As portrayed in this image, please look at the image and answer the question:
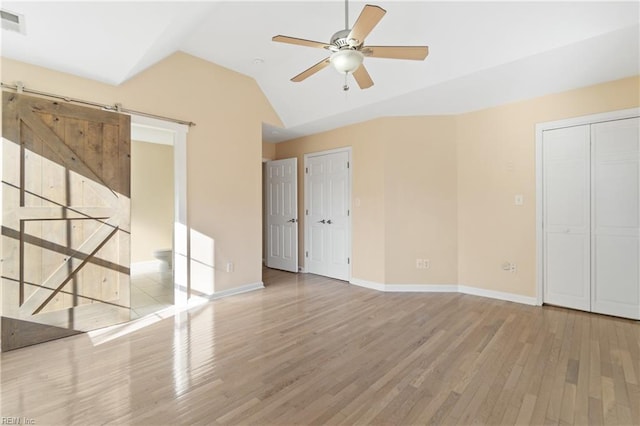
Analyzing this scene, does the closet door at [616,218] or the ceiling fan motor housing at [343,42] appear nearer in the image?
the ceiling fan motor housing at [343,42]

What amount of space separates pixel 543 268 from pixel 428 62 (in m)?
2.82

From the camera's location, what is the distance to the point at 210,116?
3887 mm

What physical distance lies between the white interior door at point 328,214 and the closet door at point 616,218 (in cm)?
303

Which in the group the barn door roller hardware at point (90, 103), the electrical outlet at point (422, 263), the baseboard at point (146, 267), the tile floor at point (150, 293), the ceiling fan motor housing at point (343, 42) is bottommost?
the tile floor at point (150, 293)

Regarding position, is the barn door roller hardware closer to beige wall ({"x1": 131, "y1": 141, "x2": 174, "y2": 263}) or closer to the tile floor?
the tile floor

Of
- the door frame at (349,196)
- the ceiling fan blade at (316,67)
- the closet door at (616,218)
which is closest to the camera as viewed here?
the ceiling fan blade at (316,67)

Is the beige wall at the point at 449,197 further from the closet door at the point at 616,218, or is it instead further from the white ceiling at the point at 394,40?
the closet door at the point at 616,218

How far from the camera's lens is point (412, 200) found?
170 inches

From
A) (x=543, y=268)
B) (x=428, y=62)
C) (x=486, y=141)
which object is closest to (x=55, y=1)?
(x=428, y=62)

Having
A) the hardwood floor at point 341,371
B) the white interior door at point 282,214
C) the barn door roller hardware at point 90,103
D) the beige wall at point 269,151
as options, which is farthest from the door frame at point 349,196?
the barn door roller hardware at point 90,103

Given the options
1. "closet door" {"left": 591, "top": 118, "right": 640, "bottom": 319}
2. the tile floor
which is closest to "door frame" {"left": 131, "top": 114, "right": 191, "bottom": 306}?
the tile floor

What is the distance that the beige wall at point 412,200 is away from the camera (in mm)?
4238

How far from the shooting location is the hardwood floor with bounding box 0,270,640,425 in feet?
5.70

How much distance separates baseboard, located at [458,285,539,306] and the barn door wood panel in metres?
4.24
